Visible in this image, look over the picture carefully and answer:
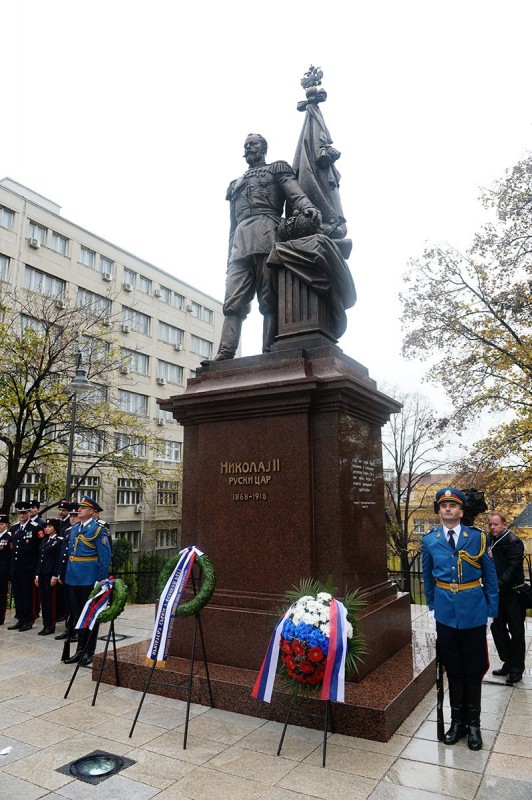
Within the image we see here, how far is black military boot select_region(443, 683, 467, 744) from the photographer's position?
14.6 ft

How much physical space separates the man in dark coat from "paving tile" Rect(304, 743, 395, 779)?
117 inches

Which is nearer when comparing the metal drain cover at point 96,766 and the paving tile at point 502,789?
the paving tile at point 502,789

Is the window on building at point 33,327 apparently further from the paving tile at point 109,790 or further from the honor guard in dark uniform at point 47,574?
the paving tile at point 109,790

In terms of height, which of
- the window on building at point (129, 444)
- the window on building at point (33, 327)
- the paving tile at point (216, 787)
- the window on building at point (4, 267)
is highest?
the window on building at point (4, 267)

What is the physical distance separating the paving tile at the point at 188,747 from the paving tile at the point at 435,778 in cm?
132

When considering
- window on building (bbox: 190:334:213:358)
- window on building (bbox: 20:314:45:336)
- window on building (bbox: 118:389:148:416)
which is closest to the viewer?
window on building (bbox: 20:314:45:336)

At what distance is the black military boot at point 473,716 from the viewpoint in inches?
172

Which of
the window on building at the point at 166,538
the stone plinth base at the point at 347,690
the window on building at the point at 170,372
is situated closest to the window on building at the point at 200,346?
the window on building at the point at 170,372

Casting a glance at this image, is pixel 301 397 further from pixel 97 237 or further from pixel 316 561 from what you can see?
pixel 97 237

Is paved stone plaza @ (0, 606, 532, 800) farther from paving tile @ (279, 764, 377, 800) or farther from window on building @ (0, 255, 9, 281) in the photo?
window on building @ (0, 255, 9, 281)

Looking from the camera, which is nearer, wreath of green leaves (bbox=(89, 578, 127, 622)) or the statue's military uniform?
wreath of green leaves (bbox=(89, 578, 127, 622))

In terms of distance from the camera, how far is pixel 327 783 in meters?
3.79

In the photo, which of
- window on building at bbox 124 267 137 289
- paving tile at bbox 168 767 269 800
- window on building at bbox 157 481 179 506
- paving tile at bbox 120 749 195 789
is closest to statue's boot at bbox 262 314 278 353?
paving tile at bbox 120 749 195 789

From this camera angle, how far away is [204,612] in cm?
591
